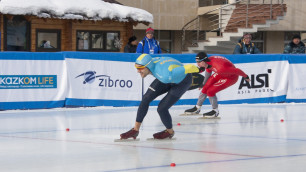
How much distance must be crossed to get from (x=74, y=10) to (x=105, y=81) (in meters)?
9.47

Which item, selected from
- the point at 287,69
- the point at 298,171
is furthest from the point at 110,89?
the point at 298,171

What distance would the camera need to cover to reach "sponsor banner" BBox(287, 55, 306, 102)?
67.0ft

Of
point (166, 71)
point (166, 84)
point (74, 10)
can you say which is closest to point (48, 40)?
point (74, 10)

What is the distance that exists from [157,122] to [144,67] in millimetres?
3961

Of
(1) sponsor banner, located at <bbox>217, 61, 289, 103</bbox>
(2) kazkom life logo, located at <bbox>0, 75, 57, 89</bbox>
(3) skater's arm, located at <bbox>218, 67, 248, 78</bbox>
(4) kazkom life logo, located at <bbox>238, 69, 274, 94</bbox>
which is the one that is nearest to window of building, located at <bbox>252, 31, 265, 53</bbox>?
(1) sponsor banner, located at <bbox>217, 61, 289, 103</bbox>

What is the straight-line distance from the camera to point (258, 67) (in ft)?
65.3

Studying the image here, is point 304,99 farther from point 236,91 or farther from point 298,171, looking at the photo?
point 298,171

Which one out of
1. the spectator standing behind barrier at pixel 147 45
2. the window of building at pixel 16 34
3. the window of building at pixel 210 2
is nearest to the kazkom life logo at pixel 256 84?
the spectator standing behind barrier at pixel 147 45

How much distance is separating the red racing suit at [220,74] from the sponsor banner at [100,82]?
10.7ft

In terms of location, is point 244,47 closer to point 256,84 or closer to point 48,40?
point 256,84

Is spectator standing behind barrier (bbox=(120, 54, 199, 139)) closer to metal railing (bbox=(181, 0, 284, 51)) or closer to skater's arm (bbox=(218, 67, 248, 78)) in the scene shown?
skater's arm (bbox=(218, 67, 248, 78))

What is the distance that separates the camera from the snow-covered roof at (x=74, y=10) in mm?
25781

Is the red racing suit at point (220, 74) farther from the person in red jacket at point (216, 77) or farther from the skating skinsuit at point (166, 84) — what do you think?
the skating skinsuit at point (166, 84)

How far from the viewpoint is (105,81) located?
1800 centimetres
